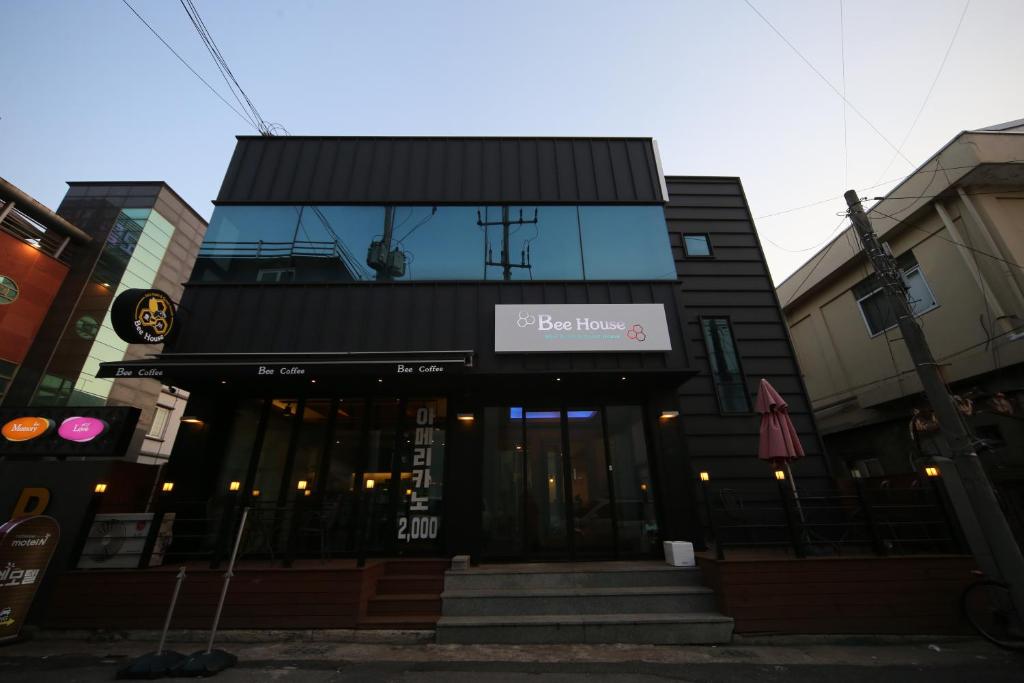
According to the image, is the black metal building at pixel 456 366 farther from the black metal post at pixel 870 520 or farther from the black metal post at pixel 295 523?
the black metal post at pixel 870 520

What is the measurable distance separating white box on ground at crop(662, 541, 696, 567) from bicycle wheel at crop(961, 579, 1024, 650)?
329cm

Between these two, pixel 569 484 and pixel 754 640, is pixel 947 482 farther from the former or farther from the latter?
pixel 569 484

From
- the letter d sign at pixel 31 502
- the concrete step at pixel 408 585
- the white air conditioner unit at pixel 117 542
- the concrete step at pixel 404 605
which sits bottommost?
the concrete step at pixel 404 605

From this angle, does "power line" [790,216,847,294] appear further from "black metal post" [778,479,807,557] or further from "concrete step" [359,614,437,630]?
"concrete step" [359,614,437,630]

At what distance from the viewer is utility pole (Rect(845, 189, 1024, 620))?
15.9ft

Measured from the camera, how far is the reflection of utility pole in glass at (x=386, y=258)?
28.0 ft

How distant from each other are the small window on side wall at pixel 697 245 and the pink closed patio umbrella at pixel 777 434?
4.73 m

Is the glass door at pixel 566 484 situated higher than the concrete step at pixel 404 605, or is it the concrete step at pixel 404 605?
the glass door at pixel 566 484

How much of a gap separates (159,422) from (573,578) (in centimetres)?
2948

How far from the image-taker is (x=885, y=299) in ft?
37.9

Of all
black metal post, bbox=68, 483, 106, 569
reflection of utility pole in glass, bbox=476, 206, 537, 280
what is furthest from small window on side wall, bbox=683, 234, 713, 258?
black metal post, bbox=68, 483, 106, 569

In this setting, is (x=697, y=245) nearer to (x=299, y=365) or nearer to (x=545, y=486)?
(x=545, y=486)

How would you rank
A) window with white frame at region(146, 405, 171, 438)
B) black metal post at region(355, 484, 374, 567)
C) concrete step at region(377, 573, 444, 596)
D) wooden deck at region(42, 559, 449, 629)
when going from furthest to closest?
window with white frame at region(146, 405, 171, 438)
concrete step at region(377, 573, 444, 596)
black metal post at region(355, 484, 374, 567)
wooden deck at region(42, 559, 449, 629)

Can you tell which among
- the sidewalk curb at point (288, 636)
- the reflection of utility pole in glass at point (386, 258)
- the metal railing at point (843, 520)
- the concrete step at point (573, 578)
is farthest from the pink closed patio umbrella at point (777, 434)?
the reflection of utility pole in glass at point (386, 258)
